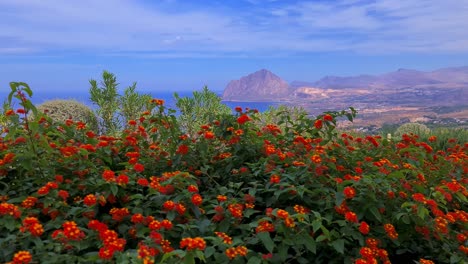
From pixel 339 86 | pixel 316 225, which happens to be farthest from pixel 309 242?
pixel 339 86

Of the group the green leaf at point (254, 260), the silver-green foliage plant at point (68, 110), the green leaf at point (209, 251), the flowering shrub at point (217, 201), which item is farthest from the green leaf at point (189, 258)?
the silver-green foliage plant at point (68, 110)

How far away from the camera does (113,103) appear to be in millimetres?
9227

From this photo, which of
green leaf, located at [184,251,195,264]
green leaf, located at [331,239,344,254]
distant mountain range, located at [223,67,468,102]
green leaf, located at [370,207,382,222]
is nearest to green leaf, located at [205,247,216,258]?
green leaf, located at [184,251,195,264]

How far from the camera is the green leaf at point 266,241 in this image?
72.4 inches

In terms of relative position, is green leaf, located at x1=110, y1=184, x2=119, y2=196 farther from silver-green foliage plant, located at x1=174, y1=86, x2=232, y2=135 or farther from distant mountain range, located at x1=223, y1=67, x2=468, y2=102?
distant mountain range, located at x1=223, y1=67, x2=468, y2=102

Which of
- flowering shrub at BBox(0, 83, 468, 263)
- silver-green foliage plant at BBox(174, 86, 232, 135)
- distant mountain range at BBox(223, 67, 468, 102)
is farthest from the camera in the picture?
distant mountain range at BBox(223, 67, 468, 102)

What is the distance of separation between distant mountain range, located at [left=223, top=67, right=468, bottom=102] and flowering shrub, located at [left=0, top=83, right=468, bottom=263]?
25.4m

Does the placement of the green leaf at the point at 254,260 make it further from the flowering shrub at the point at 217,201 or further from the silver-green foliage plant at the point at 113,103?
the silver-green foliage plant at the point at 113,103

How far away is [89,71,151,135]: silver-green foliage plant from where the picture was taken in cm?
918

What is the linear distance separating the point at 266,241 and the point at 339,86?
152 feet

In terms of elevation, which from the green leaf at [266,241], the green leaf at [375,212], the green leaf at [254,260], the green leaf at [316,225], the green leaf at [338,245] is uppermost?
the green leaf at [316,225]

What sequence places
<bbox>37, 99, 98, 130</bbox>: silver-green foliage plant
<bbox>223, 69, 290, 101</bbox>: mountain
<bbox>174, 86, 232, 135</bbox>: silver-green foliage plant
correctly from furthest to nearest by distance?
<bbox>223, 69, 290, 101</bbox>: mountain
<bbox>37, 99, 98, 130</bbox>: silver-green foliage plant
<bbox>174, 86, 232, 135</bbox>: silver-green foliage plant

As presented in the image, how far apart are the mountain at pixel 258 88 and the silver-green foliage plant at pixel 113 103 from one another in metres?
27.4

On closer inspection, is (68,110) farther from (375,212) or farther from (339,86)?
(339,86)
